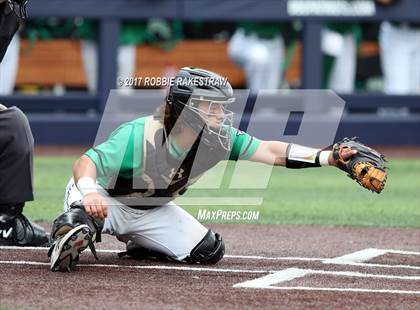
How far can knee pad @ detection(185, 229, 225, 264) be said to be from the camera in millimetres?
5918

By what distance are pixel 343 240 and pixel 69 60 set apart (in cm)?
879

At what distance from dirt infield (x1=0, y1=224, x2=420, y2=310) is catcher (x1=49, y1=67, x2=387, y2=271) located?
16cm

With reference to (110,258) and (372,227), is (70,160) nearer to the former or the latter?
(372,227)

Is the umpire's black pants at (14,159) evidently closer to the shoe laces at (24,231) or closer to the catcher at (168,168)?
the shoe laces at (24,231)

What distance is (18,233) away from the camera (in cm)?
638

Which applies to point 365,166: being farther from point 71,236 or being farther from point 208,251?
point 71,236

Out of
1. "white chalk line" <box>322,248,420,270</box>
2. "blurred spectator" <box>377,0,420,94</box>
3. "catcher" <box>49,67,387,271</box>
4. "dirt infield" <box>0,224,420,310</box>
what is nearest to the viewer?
"dirt infield" <box>0,224,420,310</box>

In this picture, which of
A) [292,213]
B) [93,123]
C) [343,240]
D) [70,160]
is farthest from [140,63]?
[343,240]

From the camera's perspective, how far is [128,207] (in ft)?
19.3

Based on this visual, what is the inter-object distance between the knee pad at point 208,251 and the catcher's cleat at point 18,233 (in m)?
1.00

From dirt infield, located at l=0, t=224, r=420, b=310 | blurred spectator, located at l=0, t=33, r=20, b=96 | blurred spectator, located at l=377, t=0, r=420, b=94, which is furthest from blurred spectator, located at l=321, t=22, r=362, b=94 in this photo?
dirt infield, located at l=0, t=224, r=420, b=310

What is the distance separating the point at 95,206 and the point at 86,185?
0.45 feet

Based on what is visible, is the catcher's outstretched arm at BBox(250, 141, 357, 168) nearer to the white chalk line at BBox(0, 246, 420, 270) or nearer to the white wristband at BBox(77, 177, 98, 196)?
the white chalk line at BBox(0, 246, 420, 270)

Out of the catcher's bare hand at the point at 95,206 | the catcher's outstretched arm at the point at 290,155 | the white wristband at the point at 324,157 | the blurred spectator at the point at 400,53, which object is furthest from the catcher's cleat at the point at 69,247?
the blurred spectator at the point at 400,53
